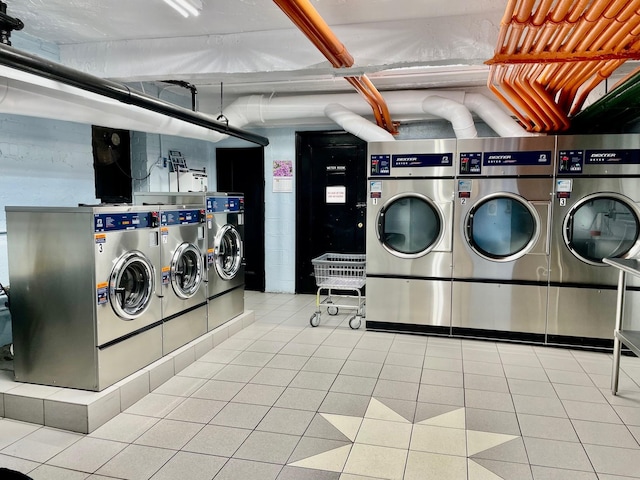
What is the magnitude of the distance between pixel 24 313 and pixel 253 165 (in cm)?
460

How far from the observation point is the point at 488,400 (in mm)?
3564

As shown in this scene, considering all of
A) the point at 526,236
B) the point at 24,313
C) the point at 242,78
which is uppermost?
the point at 242,78

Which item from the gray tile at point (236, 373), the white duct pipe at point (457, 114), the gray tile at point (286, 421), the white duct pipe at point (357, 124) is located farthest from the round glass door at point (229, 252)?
the white duct pipe at point (457, 114)

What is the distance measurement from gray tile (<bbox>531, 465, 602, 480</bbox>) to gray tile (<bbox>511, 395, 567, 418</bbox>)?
73 cm

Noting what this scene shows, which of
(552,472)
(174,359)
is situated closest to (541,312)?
(552,472)

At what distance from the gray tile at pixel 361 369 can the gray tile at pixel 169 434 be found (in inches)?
57.9

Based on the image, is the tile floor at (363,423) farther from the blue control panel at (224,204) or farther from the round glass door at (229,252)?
the blue control panel at (224,204)

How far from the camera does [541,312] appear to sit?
4.90m

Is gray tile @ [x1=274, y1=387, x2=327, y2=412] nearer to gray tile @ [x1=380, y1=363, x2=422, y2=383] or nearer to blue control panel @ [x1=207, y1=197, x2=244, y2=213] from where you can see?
gray tile @ [x1=380, y1=363, x2=422, y2=383]

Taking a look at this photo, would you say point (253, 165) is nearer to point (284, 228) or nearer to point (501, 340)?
point (284, 228)

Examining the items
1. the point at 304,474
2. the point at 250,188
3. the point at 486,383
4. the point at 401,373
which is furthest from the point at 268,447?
the point at 250,188

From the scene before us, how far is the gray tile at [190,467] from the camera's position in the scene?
2.57m

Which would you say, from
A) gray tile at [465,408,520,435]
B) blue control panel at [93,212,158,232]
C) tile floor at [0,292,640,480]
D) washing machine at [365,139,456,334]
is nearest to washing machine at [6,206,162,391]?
blue control panel at [93,212,158,232]

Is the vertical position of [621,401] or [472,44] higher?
[472,44]
